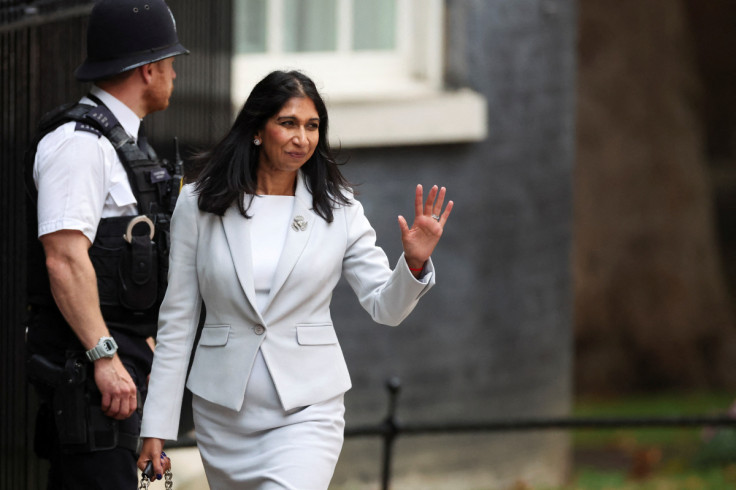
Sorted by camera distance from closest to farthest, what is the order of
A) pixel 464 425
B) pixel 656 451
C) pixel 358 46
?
pixel 464 425, pixel 358 46, pixel 656 451

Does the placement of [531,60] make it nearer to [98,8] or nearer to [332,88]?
[332,88]

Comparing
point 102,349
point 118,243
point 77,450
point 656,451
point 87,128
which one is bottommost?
point 656,451

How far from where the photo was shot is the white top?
149 inches

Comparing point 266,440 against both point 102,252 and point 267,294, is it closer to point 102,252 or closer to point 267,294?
point 267,294

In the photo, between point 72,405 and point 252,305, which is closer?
point 252,305

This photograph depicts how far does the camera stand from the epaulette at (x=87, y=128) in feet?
13.2

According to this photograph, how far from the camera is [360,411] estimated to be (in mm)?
8469

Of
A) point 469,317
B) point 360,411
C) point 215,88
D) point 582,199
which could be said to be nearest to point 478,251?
point 469,317

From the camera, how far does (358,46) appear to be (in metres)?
8.57

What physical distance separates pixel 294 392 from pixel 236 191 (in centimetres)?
61

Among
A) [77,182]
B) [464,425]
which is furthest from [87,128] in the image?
[464,425]

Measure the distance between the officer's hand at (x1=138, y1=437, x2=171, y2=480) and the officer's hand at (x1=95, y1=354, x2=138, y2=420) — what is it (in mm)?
205

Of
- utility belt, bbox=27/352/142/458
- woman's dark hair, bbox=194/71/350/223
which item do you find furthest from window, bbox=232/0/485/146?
utility belt, bbox=27/352/142/458

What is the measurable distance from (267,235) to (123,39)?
2.84 feet
